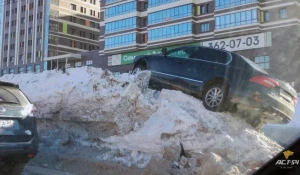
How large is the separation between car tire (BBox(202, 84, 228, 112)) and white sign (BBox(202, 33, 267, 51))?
20.1 inches

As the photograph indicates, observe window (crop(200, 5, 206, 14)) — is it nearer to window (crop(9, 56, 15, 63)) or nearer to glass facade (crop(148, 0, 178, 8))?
glass facade (crop(148, 0, 178, 8))

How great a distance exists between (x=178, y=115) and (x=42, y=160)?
238 centimetres

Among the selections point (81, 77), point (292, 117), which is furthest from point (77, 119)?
point (292, 117)

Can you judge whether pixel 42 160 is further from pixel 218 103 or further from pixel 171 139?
pixel 218 103

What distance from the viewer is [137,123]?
233 inches

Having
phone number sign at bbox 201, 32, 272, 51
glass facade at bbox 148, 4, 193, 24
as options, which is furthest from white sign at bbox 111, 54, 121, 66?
phone number sign at bbox 201, 32, 272, 51

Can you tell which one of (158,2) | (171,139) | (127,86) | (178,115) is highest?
(158,2)

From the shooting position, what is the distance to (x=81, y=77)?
6527 millimetres

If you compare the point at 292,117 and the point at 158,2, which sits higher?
the point at 158,2

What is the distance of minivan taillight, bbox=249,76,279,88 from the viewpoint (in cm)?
368

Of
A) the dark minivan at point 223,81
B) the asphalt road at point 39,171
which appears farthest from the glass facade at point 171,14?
the asphalt road at point 39,171

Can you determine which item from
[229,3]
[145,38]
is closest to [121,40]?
[145,38]

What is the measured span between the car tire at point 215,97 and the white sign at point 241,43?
0.51 m

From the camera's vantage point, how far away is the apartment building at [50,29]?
534cm
